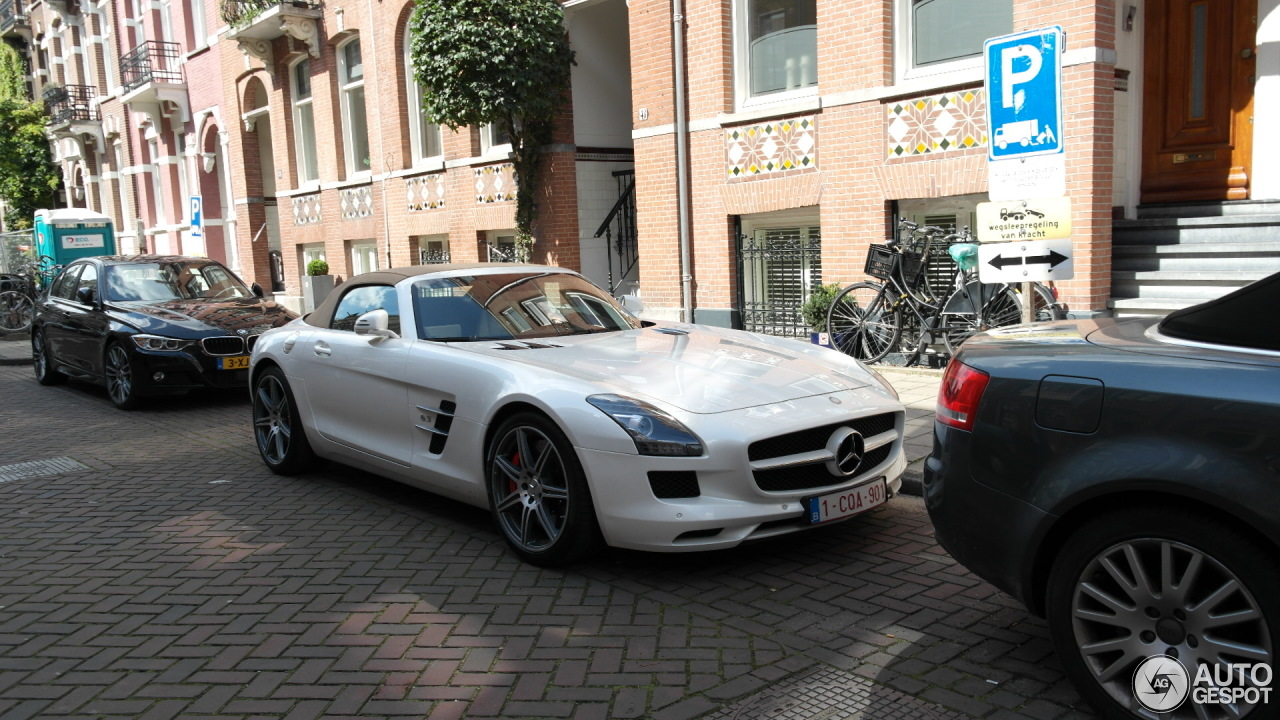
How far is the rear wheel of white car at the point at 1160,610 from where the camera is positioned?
2738 millimetres

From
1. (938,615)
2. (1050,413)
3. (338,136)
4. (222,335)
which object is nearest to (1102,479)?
(1050,413)

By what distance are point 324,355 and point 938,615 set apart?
4.23 meters

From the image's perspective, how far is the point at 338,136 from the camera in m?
20.7

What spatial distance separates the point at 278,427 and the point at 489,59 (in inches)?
308

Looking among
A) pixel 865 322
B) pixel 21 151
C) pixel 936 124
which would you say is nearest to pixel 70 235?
pixel 21 151

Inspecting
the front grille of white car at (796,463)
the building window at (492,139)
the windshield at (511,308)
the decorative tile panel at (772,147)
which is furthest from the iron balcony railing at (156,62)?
the front grille of white car at (796,463)

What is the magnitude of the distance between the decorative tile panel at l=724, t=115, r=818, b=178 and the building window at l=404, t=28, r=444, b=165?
25.6ft

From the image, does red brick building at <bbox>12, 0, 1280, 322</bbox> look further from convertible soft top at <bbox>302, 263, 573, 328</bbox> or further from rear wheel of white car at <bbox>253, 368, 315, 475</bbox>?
rear wheel of white car at <bbox>253, 368, 315, 475</bbox>

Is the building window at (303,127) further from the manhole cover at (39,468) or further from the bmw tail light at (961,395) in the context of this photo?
the bmw tail light at (961,395)

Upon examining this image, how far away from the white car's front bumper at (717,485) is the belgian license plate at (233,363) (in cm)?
677

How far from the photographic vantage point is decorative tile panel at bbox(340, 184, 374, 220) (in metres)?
20.0

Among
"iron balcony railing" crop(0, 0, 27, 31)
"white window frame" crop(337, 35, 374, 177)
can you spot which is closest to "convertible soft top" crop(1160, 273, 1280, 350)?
"white window frame" crop(337, 35, 374, 177)

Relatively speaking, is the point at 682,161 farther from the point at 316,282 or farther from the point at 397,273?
the point at 316,282

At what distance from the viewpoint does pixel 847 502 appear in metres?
4.70
